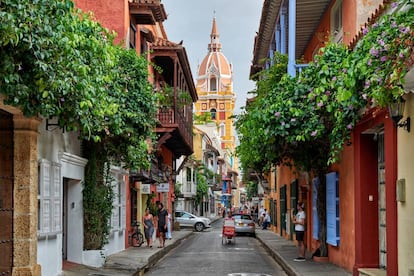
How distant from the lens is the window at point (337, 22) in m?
18.4

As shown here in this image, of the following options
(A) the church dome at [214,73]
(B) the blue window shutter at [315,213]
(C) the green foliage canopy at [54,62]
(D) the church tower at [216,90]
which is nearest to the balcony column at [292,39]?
(B) the blue window shutter at [315,213]

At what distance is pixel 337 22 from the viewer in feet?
63.2

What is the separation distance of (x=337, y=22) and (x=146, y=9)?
6884 mm

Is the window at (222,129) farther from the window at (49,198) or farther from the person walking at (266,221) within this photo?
the window at (49,198)

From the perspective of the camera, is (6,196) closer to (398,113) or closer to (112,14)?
(398,113)

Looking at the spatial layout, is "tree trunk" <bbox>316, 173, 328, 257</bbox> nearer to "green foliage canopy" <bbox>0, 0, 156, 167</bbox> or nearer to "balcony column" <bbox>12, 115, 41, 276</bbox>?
"green foliage canopy" <bbox>0, 0, 156, 167</bbox>

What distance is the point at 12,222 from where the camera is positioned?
11461mm

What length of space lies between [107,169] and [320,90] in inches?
260

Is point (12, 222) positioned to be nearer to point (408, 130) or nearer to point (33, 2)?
point (33, 2)

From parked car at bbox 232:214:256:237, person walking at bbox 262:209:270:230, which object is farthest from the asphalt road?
person walking at bbox 262:209:270:230

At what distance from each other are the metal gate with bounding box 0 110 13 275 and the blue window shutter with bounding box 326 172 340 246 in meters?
8.34

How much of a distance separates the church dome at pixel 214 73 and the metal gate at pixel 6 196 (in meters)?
104

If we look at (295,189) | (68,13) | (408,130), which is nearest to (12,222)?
(68,13)

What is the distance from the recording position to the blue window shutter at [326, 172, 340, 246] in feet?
53.7
